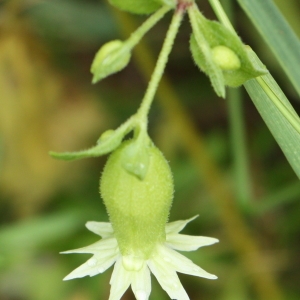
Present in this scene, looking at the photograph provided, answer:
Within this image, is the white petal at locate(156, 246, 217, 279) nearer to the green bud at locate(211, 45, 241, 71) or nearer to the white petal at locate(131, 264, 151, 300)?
the white petal at locate(131, 264, 151, 300)

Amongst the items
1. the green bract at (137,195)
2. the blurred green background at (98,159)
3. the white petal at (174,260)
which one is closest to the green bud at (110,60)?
the green bract at (137,195)

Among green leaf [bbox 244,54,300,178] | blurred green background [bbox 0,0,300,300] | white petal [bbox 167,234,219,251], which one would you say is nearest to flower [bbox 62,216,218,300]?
white petal [bbox 167,234,219,251]

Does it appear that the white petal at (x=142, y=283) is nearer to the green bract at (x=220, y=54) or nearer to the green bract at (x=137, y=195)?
the green bract at (x=137, y=195)

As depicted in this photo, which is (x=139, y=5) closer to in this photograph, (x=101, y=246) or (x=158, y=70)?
(x=158, y=70)

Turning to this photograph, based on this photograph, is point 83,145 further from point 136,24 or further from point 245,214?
point 245,214

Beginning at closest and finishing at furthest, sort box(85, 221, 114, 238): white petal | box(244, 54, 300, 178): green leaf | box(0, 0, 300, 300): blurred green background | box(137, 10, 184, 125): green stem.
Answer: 1. box(137, 10, 184, 125): green stem
2. box(244, 54, 300, 178): green leaf
3. box(85, 221, 114, 238): white petal
4. box(0, 0, 300, 300): blurred green background

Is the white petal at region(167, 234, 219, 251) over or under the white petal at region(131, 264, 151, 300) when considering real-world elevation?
over
